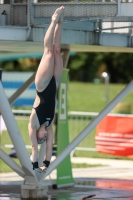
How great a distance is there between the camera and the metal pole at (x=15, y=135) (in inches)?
482

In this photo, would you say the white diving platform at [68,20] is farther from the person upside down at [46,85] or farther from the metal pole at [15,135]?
the metal pole at [15,135]

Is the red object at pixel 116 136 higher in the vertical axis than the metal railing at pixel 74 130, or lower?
higher

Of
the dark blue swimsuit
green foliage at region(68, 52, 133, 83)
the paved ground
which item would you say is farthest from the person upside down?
green foliage at region(68, 52, 133, 83)

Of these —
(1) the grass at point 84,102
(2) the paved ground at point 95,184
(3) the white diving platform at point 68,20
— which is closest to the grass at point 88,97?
(1) the grass at point 84,102

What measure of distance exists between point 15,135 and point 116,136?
897 centimetres

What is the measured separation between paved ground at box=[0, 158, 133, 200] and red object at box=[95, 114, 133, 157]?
0.99 m

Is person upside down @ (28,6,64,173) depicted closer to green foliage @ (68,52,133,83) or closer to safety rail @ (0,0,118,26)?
safety rail @ (0,0,118,26)

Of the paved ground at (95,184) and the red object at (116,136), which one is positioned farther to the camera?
the red object at (116,136)

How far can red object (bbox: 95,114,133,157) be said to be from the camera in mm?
20859

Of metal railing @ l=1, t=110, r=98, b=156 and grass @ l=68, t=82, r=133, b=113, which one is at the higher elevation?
metal railing @ l=1, t=110, r=98, b=156

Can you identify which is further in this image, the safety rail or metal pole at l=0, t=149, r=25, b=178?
metal pole at l=0, t=149, r=25, b=178

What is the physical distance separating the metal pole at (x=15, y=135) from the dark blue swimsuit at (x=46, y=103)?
1014 millimetres

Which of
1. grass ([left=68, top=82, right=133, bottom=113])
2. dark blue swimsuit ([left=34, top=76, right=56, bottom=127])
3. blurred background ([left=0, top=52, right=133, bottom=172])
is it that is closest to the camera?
dark blue swimsuit ([left=34, top=76, right=56, bottom=127])

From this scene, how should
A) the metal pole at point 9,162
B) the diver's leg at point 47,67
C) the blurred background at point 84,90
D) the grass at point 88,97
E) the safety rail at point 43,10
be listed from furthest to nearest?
1. the grass at point 88,97
2. the blurred background at point 84,90
3. the metal pole at point 9,162
4. the safety rail at point 43,10
5. the diver's leg at point 47,67
